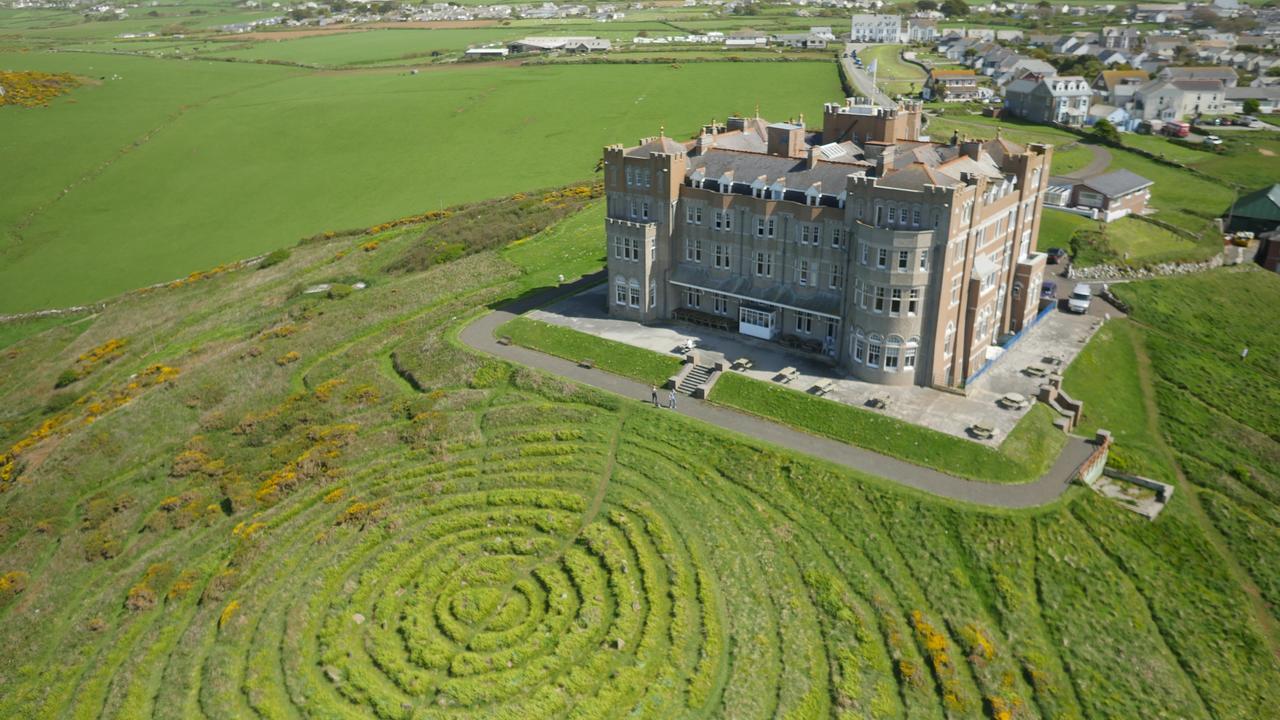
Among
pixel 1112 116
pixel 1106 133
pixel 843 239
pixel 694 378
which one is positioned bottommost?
pixel 694 378

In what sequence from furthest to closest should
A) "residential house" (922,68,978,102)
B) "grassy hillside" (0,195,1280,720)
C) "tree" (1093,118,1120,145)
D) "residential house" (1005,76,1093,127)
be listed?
"residential house" (922,68,978,102), "residential house" (1005,76,1093,127), "tree" (1093,118,1120,145), "grassy hillside" (0,195,1280,720)

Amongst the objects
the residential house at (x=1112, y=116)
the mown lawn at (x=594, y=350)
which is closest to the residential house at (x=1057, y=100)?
the residential house at (x=1112, y=116)

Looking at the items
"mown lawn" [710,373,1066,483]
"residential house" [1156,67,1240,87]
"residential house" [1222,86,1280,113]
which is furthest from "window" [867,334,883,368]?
"residential house" [1156,67,1240,87]

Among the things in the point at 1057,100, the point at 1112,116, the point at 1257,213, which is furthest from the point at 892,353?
the point at 1112,116

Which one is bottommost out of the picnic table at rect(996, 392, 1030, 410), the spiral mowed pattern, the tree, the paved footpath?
the spiral mowed pattern

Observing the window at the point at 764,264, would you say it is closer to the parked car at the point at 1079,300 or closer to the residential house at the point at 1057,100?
the parked car at the point at 1079,300

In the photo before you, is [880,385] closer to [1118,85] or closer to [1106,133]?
[1106,133]

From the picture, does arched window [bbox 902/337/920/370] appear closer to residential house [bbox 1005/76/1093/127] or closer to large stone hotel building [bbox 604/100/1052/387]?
large stone hotel building [bbox 604/100/1052/387]
